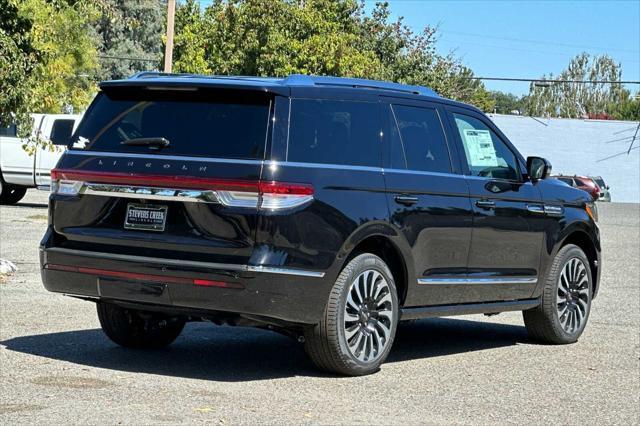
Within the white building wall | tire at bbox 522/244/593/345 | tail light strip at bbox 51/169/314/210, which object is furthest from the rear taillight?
the white building wall

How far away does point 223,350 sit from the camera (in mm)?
9281

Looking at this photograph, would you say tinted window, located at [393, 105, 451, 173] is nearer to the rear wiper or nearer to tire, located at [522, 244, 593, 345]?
the rear wiper

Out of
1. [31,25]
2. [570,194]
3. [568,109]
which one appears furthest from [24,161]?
[568,109]

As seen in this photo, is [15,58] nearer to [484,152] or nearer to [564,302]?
[484,152]

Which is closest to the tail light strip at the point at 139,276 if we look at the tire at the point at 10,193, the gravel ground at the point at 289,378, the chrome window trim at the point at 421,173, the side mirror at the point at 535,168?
the gravel ground at the point at 289,378

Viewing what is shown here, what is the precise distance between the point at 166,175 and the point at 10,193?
2273 cm

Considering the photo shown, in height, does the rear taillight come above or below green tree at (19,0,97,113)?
below

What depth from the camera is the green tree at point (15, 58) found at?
14.1m

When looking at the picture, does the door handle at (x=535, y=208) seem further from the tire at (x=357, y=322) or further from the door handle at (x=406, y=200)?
the tire at (x=357, y=322)

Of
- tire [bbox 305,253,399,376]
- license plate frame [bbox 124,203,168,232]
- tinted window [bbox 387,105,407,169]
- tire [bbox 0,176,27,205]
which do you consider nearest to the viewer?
license plate frame [bbox 124,203,168,232]

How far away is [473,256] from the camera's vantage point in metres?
9.34

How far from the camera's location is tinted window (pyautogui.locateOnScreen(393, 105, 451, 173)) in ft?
29.0

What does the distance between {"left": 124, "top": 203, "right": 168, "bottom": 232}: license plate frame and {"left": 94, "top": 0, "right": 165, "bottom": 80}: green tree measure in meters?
72.8

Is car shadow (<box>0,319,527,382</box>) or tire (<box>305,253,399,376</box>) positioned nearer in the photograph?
tire (<box>305,253,399,376</box>)
